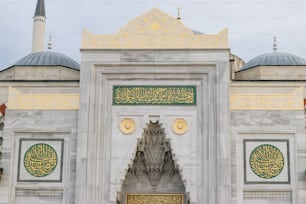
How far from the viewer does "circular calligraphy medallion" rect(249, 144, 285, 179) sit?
508 inches

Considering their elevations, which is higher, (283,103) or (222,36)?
(222,36)

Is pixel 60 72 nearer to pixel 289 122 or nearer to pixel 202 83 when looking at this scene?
pixel 202 83

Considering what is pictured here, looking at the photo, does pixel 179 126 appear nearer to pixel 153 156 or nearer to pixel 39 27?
pixel 153 156

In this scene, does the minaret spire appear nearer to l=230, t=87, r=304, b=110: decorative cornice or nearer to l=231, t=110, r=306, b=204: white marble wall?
l=230, t=87, r=304, b=110: decorative cornice

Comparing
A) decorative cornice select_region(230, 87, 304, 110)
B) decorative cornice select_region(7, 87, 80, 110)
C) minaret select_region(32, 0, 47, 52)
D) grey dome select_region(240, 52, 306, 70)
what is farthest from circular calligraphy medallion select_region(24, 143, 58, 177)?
minaret select_region(32, 0, 47, 52)

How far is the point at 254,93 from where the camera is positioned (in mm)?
13711

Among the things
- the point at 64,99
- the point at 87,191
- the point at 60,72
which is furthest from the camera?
the point at 60,72

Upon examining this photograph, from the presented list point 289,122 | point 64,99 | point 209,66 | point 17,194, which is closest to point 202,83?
point 209,66

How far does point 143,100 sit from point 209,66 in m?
1.86

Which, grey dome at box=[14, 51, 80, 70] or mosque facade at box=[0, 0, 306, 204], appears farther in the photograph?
grey dome at box=[14, 51, 80, 70]

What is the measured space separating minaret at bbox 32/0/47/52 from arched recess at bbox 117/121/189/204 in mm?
15819

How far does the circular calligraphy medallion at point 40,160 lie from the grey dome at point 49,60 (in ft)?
14.8

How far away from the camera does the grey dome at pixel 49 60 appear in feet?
56.6

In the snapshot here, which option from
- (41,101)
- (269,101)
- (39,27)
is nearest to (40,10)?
(39,27)
